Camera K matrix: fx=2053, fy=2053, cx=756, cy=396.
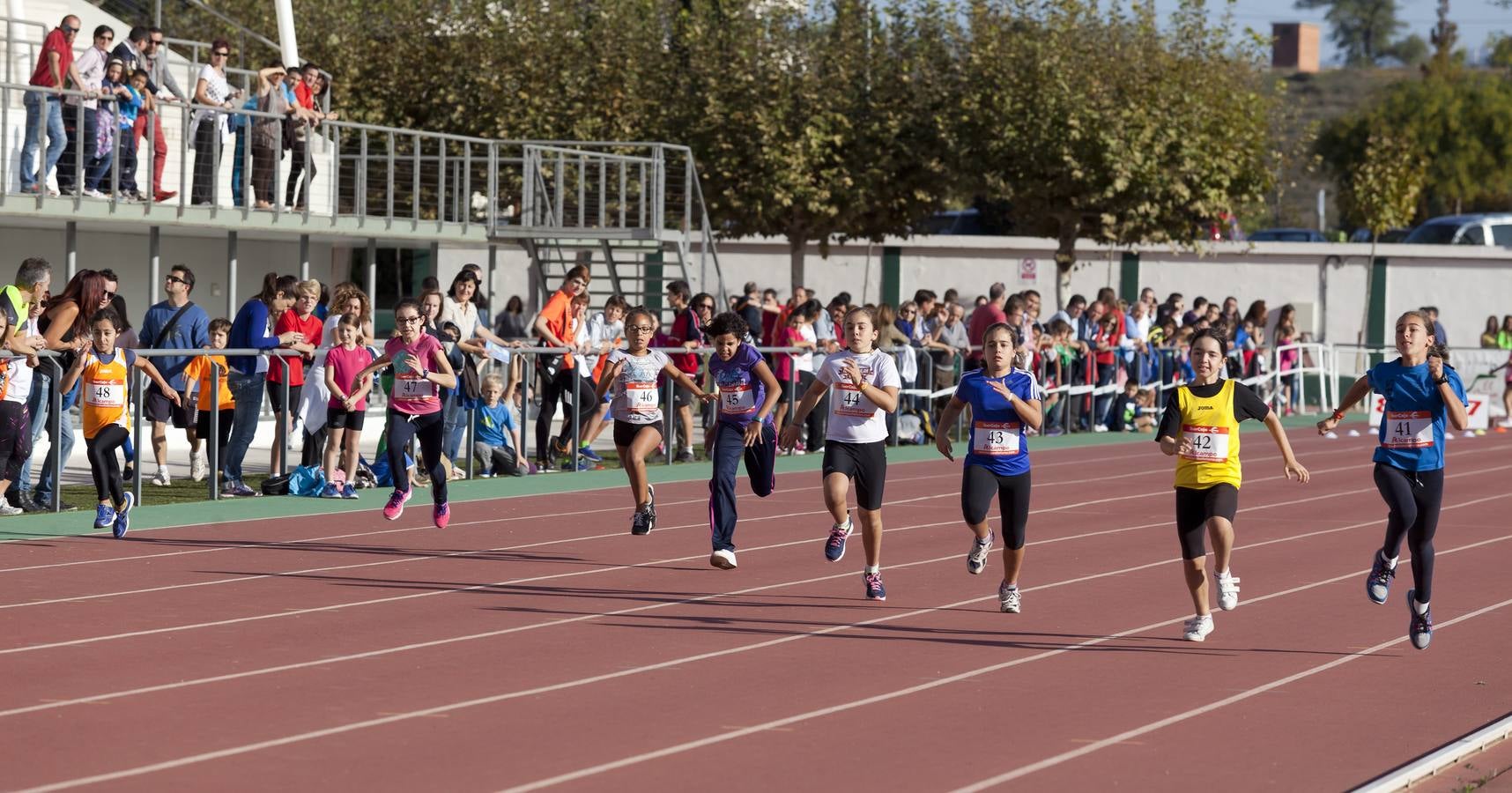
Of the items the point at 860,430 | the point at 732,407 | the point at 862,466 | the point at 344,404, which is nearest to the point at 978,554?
the point at 862,466

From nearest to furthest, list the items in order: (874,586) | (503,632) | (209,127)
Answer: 1. (503,632)
2. (874,586)
3. (209,127)

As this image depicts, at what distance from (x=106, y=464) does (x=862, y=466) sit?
529cm

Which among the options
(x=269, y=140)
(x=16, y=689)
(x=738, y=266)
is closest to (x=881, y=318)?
(x=269, y=140)

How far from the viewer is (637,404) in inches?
541

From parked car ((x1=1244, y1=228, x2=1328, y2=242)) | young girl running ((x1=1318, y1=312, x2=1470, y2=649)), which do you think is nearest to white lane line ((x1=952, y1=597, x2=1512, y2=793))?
young girl running ((x1=1318, y1=312, x2=1470, y2=649))

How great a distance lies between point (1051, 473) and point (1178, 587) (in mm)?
8646

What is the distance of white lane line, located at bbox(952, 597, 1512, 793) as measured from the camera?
7078 mm

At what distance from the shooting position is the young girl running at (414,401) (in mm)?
14008

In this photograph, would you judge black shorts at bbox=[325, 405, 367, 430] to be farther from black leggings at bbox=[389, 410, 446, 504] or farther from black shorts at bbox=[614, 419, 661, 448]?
black shorts at bbox=[614, 419, 661, 448]

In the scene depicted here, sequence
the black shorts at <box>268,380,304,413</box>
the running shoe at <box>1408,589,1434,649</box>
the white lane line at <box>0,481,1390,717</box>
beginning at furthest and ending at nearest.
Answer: the black shorts at <box>268,380,304,413</box>, the running shoe at <box>1408,589,1434,649</box>, the white lane line at <box>0,481,1390,717</box>

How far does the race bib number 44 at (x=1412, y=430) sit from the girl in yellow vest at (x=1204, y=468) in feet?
2.14

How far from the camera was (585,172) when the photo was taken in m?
28.3

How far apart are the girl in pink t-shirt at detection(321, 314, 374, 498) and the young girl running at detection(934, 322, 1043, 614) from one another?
6357 millimetres

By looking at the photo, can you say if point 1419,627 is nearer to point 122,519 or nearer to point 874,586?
point 874,586
